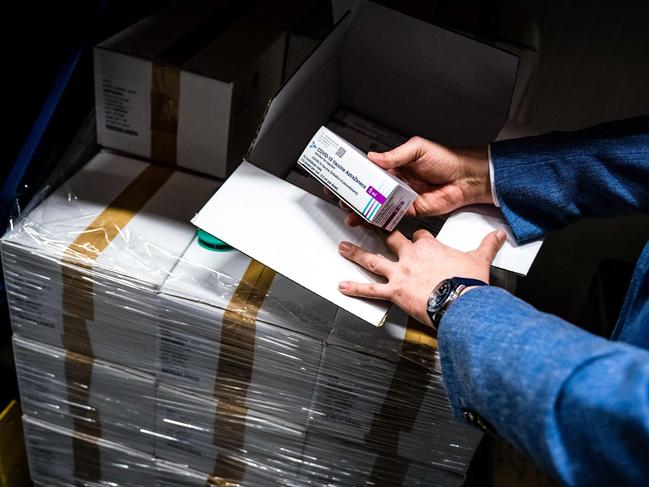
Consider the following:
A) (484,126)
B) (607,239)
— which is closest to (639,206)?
(484,126)

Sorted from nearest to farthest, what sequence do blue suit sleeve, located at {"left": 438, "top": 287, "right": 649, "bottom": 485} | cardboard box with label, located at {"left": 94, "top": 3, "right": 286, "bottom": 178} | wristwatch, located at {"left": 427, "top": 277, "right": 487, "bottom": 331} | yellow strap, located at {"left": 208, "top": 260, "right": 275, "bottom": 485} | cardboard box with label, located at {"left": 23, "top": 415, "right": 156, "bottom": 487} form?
blue suit sleeve, located at {"left": 438, "top": 287, "right": 649, "bottom": 485} < wristwatch, located at {"left": 427, "top": 277, "right": 487, "bottom": 331} < yellow strap, located at {"left": 208, "top": 260, "right": 275, "bottom": 485} < cardboard box with label, located at {"left": 94, "top": 3, "right": 286, "bottom": 178} < cardboard box with label, located at {"left": 23, "top": 415, "right": 156, "bottom": 487}

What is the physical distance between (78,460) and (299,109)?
875mm

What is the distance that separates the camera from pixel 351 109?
4.43 ft

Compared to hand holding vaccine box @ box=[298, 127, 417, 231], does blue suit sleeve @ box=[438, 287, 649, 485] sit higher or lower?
lower

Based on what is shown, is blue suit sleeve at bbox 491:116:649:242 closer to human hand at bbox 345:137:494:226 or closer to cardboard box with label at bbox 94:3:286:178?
human hand at bbox 345:137:494:226

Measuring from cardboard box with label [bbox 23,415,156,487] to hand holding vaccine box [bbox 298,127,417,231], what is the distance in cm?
76

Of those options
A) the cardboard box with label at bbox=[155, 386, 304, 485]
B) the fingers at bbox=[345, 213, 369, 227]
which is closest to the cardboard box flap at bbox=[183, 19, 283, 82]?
the fingers at bbox=[345, 213, 369, 227]

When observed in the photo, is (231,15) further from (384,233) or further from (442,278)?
(442,278)

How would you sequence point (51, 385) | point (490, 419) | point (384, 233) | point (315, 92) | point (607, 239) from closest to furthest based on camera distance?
point (490, 419) < point (384, 233) < point (315, 92) < point (51, 385) < point (607, 239)

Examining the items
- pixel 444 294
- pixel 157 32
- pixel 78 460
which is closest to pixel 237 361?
pixel 444 294

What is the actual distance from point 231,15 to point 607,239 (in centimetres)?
109

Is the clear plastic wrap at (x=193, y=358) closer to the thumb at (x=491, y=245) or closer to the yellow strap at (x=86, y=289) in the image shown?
the yellow strap at (x=86, y=289)

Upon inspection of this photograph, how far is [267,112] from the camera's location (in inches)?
37.1

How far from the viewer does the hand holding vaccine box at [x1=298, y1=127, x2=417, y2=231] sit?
876 millimetres
